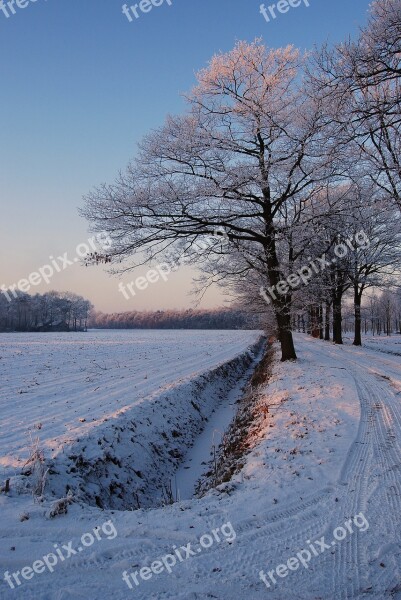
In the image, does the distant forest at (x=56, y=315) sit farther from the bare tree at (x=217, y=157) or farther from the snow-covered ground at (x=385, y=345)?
the bare tree at (x=217, y=157)

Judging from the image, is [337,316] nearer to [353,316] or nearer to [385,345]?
[353,316]

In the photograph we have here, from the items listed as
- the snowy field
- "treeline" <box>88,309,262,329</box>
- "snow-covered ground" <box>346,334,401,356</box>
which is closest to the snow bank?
the snowy field

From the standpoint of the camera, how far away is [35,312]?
118 meters

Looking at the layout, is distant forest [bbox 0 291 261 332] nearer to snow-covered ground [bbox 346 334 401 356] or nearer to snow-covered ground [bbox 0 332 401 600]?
snow-covered ground [bbox 346 334 401 356]

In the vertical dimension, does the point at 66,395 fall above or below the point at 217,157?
below

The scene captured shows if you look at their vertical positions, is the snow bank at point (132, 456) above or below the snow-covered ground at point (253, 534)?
below

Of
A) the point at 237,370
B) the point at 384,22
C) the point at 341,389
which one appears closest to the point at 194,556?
the point at 341,389

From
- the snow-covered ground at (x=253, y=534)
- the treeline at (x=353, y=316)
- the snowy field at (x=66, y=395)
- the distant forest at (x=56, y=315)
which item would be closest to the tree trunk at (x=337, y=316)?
the treeline at (x=353, y=316)

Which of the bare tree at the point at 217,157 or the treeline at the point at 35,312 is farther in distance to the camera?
the treeline at the point at 35,312

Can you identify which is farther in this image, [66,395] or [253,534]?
[66,395]

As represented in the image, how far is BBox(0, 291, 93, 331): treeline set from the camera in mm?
111562

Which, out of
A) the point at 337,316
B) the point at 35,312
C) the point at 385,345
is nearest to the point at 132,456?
the point at 337,316

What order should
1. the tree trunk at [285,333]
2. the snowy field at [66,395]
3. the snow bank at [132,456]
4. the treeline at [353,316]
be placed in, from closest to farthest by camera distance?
the snow bank at [132,456] → the snowy field at [66,395] → the tree trunk at [285,333] → the treeline at [353,316]

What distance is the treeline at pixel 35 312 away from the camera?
112 metres
